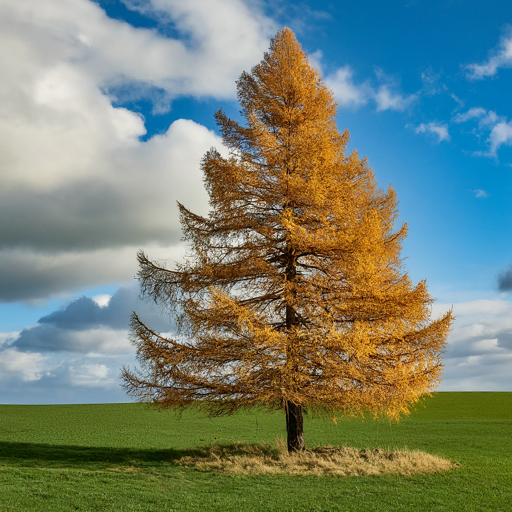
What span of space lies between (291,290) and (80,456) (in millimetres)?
9506

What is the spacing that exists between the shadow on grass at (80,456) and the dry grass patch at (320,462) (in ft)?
4.99

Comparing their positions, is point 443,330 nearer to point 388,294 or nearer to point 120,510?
point 388,294

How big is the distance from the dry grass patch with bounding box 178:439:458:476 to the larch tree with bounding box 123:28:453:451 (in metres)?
0.83

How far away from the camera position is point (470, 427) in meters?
28.3

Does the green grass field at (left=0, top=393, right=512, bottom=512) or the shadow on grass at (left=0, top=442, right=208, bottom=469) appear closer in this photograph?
the green grass field at (left=0, top=393, right=512, bottom=512)

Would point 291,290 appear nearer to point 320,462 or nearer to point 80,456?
point 320,462

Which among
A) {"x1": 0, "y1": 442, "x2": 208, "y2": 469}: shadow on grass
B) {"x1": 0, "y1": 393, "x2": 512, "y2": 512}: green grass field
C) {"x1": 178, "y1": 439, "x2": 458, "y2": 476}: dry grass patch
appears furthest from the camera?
{"x1": 0, "y1": 442, "x2": 208, "y2": 469}: shadow on grass

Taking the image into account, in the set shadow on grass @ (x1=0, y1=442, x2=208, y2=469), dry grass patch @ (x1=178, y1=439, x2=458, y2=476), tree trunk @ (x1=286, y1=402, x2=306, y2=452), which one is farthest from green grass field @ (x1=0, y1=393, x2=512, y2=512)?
tree trunk @ (x1=286, y1=402, x2=306, y2=452)

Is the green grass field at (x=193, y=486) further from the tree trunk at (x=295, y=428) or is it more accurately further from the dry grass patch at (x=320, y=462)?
the tree trunk at (x=295, y=428)

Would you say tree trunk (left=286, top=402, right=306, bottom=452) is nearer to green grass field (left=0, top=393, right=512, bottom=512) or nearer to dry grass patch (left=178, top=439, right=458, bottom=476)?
dry grass patch (left=178, top=439, right=458, bottom=476)

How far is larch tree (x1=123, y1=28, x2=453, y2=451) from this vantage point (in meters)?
11.7

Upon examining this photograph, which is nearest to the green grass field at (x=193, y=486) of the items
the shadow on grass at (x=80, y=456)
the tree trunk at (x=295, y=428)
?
the shadow on grass at (x=80, y=456)

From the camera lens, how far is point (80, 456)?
49.8 ft

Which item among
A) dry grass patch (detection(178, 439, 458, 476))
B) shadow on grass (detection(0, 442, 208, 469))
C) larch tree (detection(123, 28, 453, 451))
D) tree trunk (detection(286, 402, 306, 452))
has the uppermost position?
larch tree (detection(123, 28, 453, 451))
